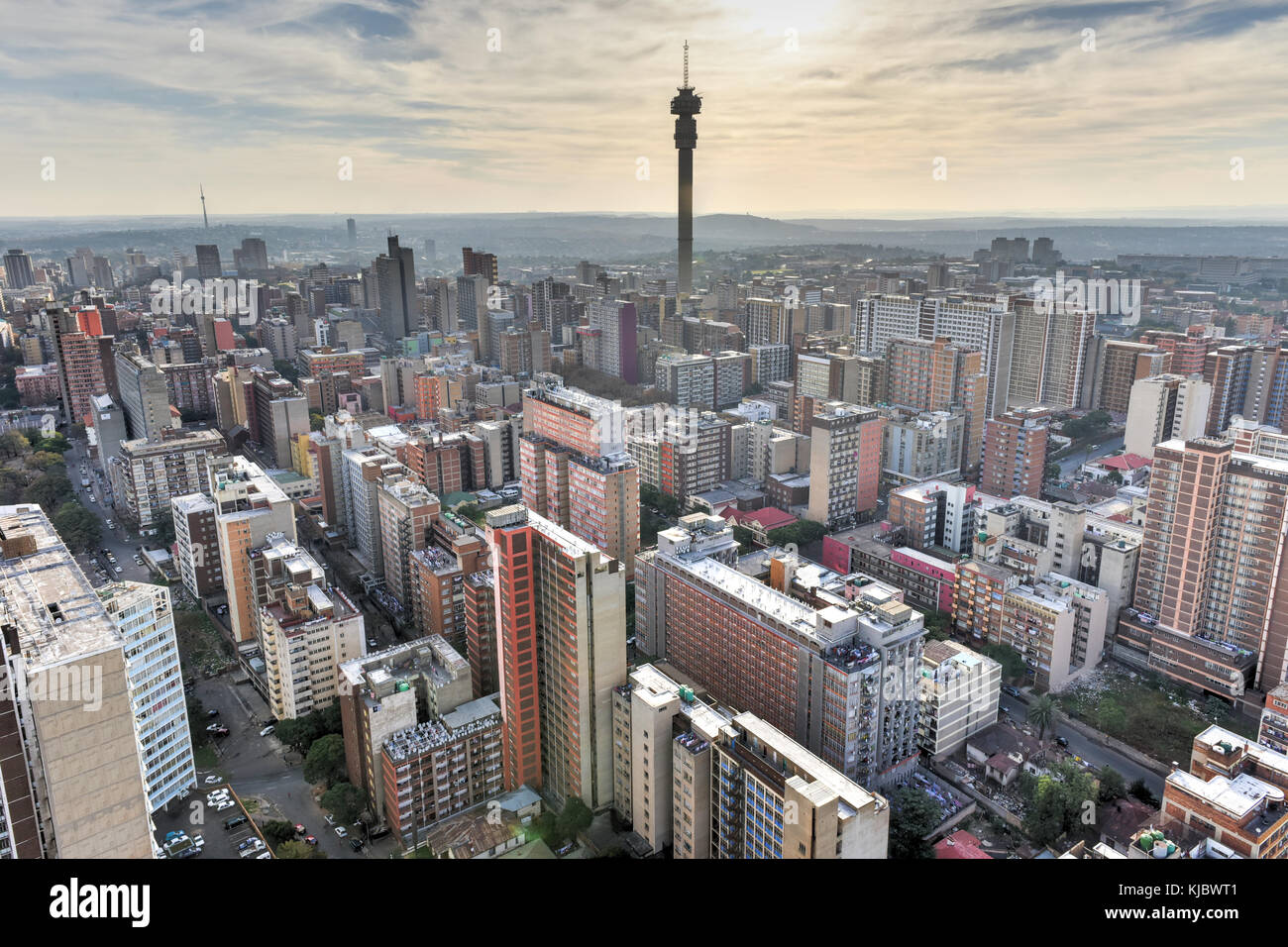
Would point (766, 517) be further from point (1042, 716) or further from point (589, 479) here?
point (1042, 716)

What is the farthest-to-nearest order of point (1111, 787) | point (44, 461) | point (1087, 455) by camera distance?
point (1087, 455) < point (44, 461) < point (1111, 787)

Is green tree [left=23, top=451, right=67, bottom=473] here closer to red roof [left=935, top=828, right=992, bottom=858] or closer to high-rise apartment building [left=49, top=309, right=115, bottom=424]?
high-rise apartment building [left=49, top=309, right=115, bottom=424]

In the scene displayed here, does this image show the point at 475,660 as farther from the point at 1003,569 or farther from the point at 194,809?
the point at 1003,569

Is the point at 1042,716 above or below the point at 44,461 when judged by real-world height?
below

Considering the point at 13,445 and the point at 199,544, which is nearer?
the point at 199,544

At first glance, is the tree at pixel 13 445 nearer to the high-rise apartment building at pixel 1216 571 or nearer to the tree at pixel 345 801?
the tree at pixel 345 801

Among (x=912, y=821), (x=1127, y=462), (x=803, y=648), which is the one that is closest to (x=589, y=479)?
(x=803, y=648)
